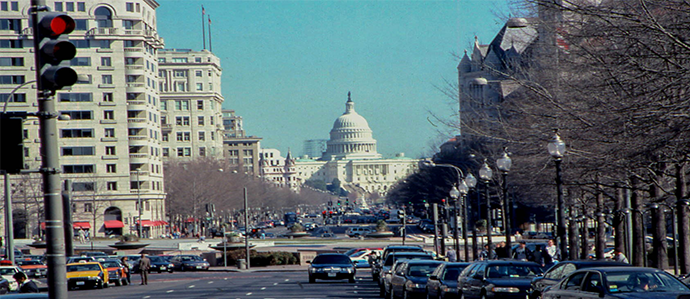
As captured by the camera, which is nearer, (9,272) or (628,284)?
(628,284)

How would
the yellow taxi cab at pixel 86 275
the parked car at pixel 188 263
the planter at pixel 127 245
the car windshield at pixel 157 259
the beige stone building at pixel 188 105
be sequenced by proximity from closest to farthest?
1. the yellow taxi cab at pixel 86 275
2. the parked car at pixel 188 263
3. the car windshield at pixel 157 259
4. the planter at pixel 127 245
5. the beige stone building at pixel 188 105

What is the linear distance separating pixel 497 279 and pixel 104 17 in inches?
3578

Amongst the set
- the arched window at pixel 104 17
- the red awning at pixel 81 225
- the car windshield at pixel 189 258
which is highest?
the arched window at pixel 104 17

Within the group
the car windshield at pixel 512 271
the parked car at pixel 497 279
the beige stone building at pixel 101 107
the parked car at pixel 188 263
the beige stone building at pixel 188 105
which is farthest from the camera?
the beige stone building at pixel 188 105

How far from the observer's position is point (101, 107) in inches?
4227

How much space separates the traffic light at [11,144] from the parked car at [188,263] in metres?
53.1

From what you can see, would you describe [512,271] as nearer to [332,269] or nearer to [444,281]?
[444,281]

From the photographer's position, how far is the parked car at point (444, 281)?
2508 cm

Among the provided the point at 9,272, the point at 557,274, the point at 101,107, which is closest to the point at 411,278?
the point at 557,274

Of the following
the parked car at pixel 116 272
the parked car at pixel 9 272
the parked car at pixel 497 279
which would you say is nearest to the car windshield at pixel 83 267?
the parked car at pixel 116 272

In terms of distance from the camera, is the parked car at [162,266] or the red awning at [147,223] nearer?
the parked car at [162,266]

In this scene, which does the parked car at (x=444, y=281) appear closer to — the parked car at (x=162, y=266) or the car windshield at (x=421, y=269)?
the car windshield at (x=421, y=269)

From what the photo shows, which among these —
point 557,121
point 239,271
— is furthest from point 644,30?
point 239,271

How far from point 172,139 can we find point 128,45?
52125 mm
